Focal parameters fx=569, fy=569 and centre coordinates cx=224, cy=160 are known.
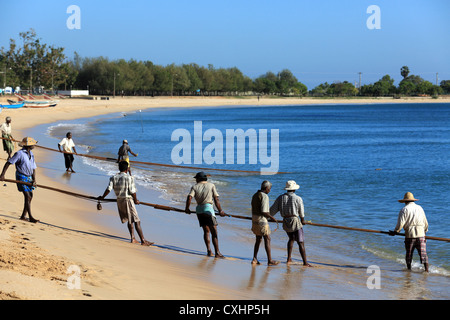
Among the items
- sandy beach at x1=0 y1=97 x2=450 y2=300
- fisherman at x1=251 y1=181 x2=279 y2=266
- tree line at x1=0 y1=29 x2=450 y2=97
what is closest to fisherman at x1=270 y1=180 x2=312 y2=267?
fisherman at x1=251 y1=181 x2=279 y2=266

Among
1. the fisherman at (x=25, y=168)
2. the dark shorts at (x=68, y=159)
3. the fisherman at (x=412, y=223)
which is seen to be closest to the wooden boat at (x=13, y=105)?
the dark shorts at (x=68, y=159)

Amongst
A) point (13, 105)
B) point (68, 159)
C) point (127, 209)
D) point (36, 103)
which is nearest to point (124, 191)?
point (127, 209)

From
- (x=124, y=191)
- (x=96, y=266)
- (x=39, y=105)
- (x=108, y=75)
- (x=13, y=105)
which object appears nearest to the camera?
(x=96, y=266)

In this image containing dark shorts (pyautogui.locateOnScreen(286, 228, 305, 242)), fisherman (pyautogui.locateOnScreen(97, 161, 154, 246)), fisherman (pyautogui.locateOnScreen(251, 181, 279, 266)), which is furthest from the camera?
fisherman (pyautogui.locateOnScreen(97, 161, 154, 246))

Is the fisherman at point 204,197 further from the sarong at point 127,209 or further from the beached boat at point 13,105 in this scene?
the beached boat at point 13,105

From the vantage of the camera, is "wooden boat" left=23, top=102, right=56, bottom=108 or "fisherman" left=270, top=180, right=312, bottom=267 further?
"wooden boat" left=23, top=102, right=56, bottom=108

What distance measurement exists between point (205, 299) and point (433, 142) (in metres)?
46.7

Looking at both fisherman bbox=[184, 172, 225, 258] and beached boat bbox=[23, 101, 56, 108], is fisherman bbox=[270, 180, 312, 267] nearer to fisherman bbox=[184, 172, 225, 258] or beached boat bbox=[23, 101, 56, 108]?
fisherman bbox=[184, 172, 225, 258]

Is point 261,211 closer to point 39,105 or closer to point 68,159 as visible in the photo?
point 68,159

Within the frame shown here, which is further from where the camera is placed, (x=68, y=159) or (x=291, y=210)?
(x=68, y=159)

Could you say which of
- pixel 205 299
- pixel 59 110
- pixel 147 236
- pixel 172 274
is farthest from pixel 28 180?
pixel 59 110

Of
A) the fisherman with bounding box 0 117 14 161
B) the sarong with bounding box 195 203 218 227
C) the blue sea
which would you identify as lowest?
the blue sea

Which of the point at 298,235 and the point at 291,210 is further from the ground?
the point at 291,210

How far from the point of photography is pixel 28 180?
1058 cm
